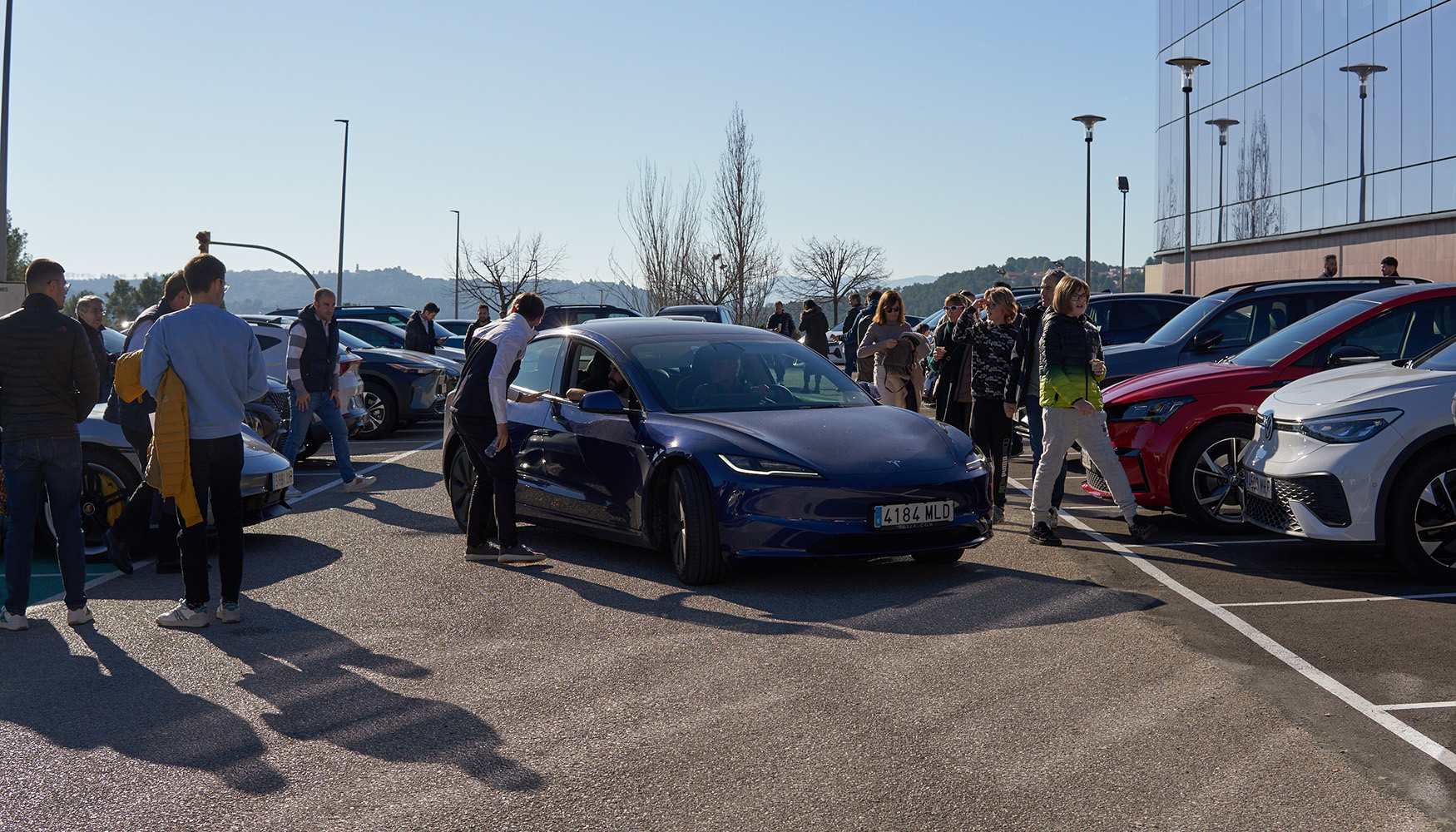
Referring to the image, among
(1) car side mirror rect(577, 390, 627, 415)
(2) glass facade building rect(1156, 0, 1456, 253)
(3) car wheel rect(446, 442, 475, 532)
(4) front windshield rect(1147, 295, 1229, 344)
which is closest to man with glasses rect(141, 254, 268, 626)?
(1) car side mirror rect(577, 390, 627, 415)

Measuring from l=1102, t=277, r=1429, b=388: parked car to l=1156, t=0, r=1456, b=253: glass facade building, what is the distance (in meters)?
21.1

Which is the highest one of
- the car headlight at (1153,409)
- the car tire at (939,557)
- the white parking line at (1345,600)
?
the car headlight at (1153,409)

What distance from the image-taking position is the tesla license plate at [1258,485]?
7.92 metres

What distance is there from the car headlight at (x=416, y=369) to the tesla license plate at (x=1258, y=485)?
12617 millimetres

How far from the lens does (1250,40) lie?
42562mm

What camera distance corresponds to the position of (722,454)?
24.7ft

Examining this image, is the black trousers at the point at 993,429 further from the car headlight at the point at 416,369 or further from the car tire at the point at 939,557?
the car headlight at the point at 416,369

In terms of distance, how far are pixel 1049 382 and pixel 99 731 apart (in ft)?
20.2

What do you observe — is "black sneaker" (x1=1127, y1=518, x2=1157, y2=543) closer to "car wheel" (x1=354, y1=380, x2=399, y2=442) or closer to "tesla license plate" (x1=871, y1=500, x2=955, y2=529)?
"tesla license plate" (x1=871, y1=500, x2=955, y2=529)

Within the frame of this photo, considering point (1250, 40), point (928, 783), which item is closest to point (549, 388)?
point (928, 783)

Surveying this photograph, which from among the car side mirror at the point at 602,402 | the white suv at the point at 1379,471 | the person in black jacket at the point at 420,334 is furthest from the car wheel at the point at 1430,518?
the person in black jacket at the point at 420,334

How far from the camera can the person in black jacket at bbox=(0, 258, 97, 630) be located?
6.75 m

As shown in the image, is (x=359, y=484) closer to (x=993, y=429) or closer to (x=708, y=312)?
(x=993, y=429)

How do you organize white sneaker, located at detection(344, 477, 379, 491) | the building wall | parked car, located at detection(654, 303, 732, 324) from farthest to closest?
the building wall
parked car, located at detection(654, 303, 732, 324)
white sneaker, located at detection(344, 477, 379, 491)
